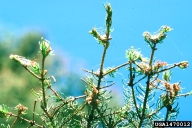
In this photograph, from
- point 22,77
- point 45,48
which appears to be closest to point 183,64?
point 45,48

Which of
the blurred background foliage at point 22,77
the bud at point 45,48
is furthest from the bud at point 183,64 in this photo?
the blurred background foliage at point 22,77

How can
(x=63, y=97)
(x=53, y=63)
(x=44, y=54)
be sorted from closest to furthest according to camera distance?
1. (x=44, y=54)
2. (x=63, y=97)
3. (x=53, y=63)

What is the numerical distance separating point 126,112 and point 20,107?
0.89 feet

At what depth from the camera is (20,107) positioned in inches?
31.9

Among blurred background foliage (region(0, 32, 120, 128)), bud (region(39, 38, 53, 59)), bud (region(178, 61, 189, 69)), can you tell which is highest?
blurred background foliage (region(0, 32, 120, 128))

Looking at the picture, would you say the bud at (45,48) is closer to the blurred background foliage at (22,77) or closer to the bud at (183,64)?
the bud at (183,64)

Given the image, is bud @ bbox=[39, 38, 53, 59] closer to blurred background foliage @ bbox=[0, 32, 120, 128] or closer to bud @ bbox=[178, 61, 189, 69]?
bud @ bbox=[178, 61, 189, 69]

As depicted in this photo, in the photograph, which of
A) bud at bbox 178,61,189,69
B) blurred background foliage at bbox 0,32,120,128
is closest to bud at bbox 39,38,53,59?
bud at bbox 178,61,189,69

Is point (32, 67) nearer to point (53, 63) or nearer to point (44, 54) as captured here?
point (44, 54)

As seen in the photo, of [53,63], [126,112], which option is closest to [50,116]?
[126,112]

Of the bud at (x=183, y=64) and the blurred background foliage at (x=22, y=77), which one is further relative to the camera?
the blurred background foliage at (x=22, y=77)

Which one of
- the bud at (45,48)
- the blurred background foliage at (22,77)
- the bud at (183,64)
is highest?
the blurred background foliage at (22,77)

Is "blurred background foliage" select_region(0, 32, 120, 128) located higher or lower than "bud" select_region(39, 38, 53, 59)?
higher

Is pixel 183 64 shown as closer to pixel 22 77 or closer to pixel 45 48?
pixel 45 48
